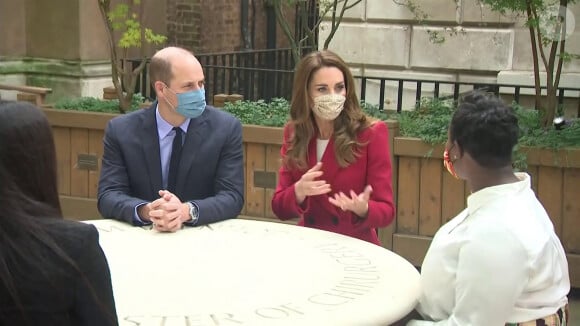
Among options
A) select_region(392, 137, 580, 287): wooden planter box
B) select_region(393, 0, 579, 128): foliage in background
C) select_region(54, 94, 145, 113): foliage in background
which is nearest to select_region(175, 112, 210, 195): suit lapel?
select_region(392, 137, 580, 287): wooden planter box

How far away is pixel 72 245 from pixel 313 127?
8.25 feet

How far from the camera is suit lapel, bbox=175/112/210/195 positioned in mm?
4711

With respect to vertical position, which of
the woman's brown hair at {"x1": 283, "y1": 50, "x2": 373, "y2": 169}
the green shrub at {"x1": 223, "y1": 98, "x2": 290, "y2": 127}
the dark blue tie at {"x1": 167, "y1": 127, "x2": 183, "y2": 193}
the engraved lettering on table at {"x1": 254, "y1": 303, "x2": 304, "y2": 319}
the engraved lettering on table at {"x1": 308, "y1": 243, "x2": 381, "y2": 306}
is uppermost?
the woman's brown hair at {"x1": 283, "y1": 50, "x2": 373, "y2": 169}

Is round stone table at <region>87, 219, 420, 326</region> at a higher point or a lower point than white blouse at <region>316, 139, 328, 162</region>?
lower

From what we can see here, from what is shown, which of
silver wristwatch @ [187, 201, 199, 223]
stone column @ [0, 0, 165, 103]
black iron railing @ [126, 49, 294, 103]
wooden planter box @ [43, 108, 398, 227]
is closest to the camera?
silver wristwatch @ [187, 201, 199, 223]

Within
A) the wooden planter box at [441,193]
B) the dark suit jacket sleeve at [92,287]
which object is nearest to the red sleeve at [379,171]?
the dark suit jacket sleeve at [92,287]

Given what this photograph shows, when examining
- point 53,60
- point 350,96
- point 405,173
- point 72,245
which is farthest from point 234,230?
point 53,60

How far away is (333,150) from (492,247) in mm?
1691

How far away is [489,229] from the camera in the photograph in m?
3.10

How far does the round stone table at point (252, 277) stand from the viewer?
3.31 m

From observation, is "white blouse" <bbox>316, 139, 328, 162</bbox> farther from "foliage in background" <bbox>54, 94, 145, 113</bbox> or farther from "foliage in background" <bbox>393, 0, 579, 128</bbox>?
"foliage in background" <bbox>54, 94, 145, 113</bbox>

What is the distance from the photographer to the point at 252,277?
3754mm

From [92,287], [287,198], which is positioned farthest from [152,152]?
[92,287]

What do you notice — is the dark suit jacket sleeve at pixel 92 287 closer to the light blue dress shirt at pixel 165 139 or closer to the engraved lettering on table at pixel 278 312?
the engraved lettering on table at pixel 278 312
